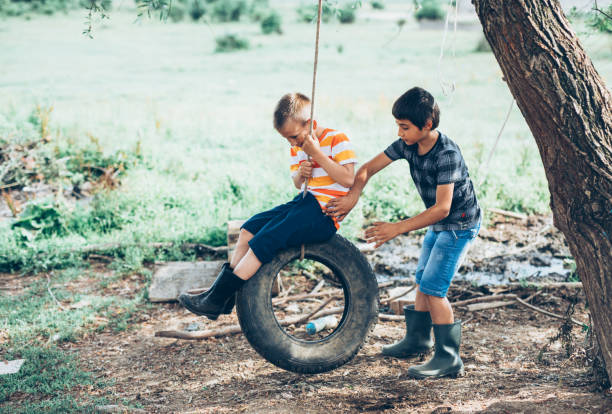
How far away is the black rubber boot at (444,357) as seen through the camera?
141 inches

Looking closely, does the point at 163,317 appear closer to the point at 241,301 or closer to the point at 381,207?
the point at 241,301

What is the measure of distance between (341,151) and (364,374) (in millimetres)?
1457

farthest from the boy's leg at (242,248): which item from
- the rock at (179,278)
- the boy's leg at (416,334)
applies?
the rock at (179,278)

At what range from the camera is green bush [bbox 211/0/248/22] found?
32872 millimetres

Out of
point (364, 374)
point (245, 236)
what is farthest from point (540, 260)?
point (245, 236)

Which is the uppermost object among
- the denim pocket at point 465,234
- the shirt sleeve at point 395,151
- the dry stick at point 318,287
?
the shirt sleeve at point 395,151

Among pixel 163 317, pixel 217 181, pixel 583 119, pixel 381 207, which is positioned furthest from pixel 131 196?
pixel 583 119

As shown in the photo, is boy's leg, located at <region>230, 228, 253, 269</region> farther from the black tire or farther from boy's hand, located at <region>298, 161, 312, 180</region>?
boy's hand, located at <region>298, 161, 312, 180</region>

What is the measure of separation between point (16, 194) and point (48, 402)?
182 inches

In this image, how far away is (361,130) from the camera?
11.0 metres

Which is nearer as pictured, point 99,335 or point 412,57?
point 99,335

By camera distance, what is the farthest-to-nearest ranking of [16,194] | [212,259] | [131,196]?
[16,194], [131,196], [212,259]

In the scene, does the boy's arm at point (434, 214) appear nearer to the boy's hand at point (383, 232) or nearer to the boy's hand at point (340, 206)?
the boy's hand at point (383, 232)

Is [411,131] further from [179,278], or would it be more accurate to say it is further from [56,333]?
[56,333]
